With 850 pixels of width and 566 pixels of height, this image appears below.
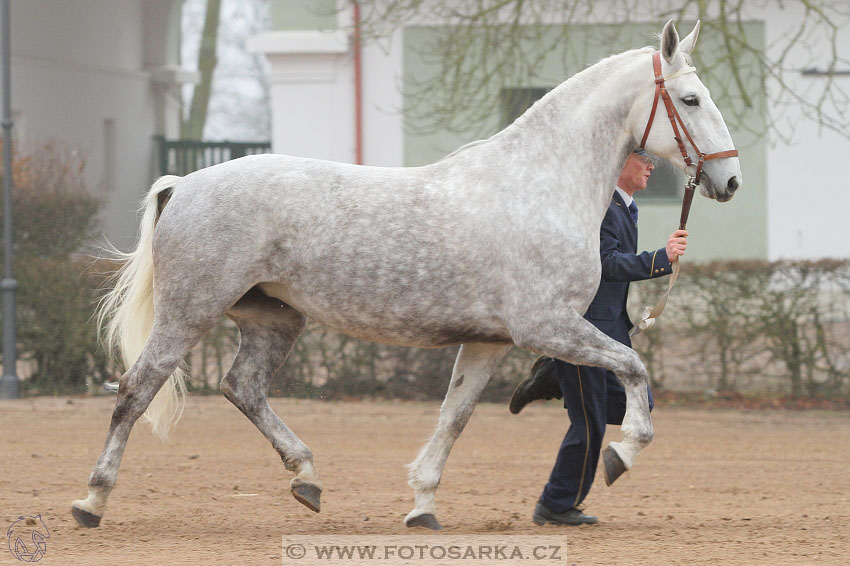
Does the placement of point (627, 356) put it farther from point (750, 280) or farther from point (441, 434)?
point (750, 280)

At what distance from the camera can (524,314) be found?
4.67m

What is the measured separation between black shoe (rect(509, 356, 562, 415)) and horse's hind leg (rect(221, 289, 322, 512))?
1040mm

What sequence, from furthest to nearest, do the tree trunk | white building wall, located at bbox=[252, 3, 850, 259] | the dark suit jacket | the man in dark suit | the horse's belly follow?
the tree trunk < white building wall, located at bbox=[252, 3, 850, 259] < the man in dark suit < the dark suit jacket < the horse's belly

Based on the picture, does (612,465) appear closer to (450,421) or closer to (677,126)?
(450,421)

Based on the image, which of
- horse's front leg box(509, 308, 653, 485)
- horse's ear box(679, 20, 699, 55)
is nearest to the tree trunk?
horse's ear box(679, 20, 699, 55)

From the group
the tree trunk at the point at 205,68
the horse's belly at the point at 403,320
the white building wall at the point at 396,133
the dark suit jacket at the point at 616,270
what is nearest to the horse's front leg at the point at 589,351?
the horse's belly at the point at 403,320

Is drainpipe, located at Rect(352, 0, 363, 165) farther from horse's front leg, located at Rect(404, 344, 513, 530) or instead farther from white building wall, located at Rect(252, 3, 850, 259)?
horse's front leg, located at Rect(404, 344, 513, 530)

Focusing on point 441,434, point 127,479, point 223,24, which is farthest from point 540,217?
point 223,24

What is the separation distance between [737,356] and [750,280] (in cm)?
65

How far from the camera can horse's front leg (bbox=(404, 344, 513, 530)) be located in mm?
5215

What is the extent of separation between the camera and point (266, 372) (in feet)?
17.7

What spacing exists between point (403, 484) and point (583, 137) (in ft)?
8.58

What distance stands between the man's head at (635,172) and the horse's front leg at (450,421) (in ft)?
3.09

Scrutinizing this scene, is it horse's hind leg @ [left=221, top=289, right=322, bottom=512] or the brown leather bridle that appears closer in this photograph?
the brown leather bridle
